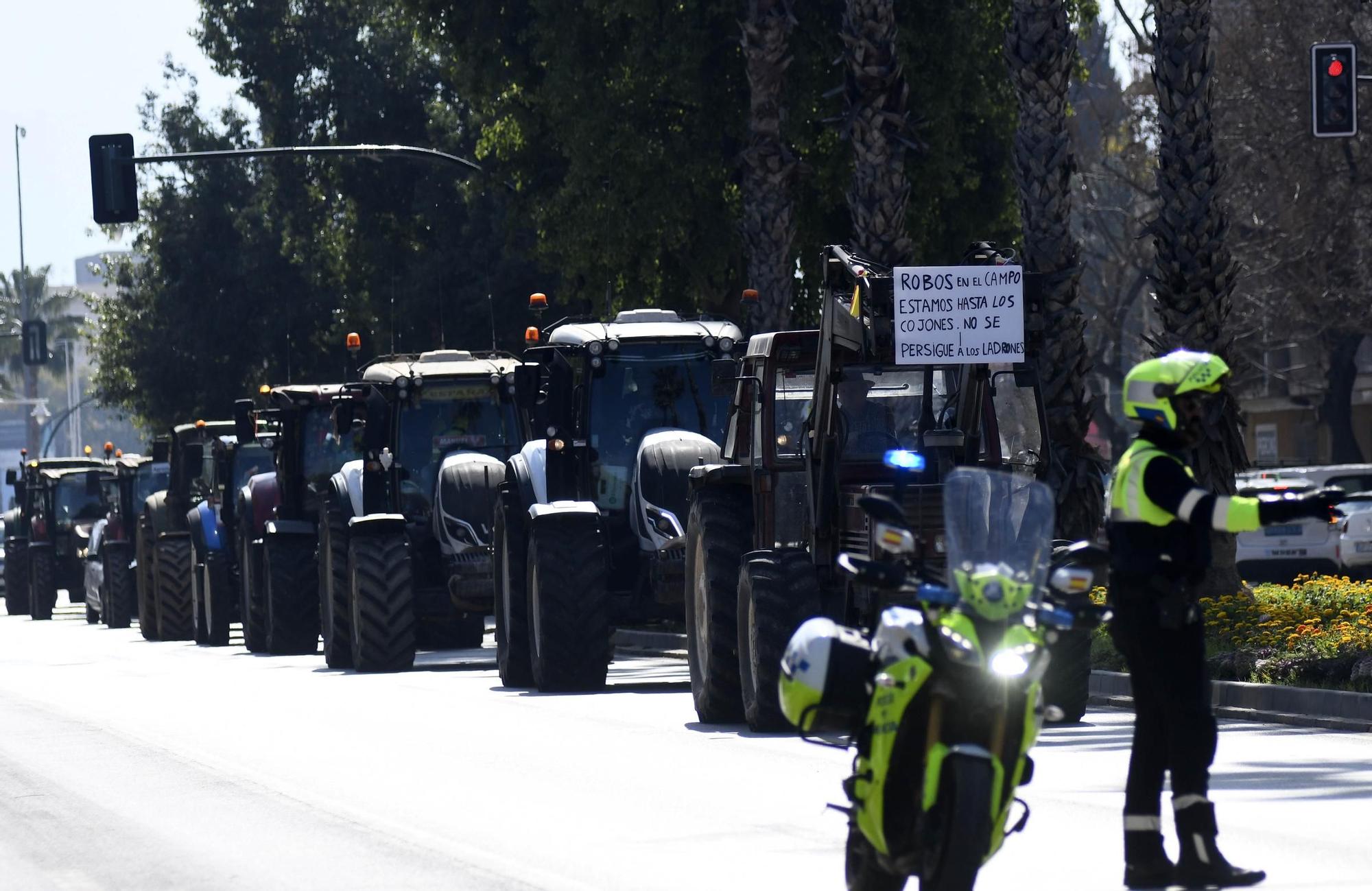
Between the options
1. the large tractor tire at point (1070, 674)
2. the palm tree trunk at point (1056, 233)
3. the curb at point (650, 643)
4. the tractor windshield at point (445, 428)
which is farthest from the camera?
the curb at point (650, 643)

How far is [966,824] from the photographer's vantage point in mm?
7211

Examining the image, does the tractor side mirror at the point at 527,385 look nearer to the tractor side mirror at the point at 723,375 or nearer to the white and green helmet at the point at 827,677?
the tractor side mirror at the point at 723,375

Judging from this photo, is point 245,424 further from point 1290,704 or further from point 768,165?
point 1290,704

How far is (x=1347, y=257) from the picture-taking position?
4150 centimetres

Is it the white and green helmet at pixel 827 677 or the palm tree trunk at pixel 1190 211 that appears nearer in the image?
the white and green helmet at pixel 827 677

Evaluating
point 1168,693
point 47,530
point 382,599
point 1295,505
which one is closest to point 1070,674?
point 1168,693

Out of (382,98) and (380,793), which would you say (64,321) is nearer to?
(382,98)

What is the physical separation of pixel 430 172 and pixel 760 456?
97.3 ft

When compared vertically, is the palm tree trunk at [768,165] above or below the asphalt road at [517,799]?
above

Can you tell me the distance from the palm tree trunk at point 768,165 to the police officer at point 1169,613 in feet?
65.4

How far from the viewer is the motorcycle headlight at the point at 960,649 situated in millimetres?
7227

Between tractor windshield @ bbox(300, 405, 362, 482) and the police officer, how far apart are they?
18.9 meters

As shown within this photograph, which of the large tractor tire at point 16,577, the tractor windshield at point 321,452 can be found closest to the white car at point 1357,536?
the tractor windshield at point 321,452

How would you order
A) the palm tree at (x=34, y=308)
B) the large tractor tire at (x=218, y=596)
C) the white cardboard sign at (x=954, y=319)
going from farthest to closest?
1. the palm tree at (x=34, y=308)
2. the large tractor tire at (x=218, y=596)
3. the white cardboard sign at (x=954, y=319)
